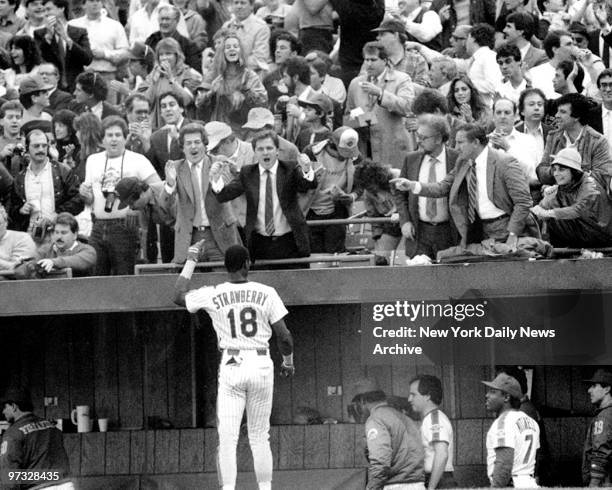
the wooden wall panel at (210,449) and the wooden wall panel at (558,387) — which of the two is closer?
the wooden wall panel at (558,387)

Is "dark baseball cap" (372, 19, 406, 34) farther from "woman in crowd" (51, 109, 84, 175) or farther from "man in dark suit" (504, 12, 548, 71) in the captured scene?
"woman in crowd" (51, 109, 84, 175)

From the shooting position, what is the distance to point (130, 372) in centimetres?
1616

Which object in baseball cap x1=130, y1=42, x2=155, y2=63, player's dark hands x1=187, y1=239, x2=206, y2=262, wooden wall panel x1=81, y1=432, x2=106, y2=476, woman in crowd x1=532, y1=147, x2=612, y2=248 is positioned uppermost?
baseball cap x1=130, y1=42, x2=155, y2=63

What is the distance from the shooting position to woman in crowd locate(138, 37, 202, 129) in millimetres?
15944

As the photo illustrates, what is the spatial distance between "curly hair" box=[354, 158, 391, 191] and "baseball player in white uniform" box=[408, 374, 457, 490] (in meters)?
1.72

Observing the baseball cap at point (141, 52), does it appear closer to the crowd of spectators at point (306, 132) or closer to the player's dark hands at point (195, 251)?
the crowd of spectators at point (306, 132)

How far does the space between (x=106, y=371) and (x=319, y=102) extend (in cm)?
356

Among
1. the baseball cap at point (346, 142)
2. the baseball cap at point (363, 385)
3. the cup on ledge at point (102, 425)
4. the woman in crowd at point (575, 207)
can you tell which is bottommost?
the cup on ledge at point (102, 425)

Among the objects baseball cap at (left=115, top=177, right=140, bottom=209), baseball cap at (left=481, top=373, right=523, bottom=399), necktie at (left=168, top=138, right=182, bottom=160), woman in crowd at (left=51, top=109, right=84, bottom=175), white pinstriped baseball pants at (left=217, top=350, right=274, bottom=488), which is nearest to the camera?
white pinstriped baseball pants at (left=217, top=350, right=274, bottom=488)

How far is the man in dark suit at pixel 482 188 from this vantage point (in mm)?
13000

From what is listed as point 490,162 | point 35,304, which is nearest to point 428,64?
point 490,162

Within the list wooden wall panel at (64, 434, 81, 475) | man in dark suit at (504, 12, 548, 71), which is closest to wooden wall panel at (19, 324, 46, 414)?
wooden wall panel at (64, 434, 81, 475)

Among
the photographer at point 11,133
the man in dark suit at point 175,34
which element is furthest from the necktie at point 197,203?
the man in dark suit at point 175,34

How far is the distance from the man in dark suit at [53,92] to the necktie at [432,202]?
4.93 metres
